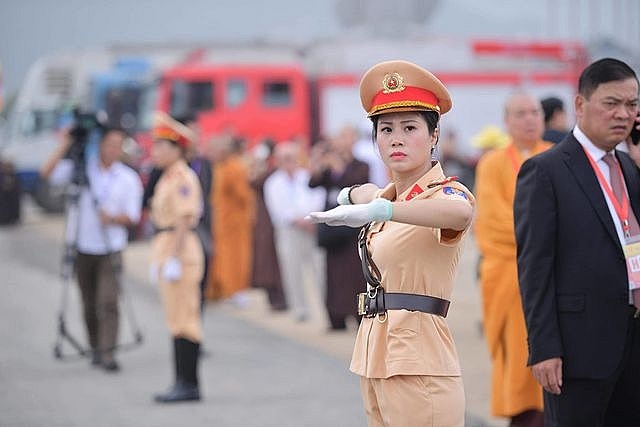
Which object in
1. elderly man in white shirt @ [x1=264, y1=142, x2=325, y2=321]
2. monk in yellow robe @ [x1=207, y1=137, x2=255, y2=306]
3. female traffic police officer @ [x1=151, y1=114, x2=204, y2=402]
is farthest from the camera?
monk in yellow robe @ [x1=207, y1=137, x2=255, y2=306]

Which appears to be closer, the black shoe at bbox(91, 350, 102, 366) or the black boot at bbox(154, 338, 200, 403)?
the black boot at bbox(154, 338, 200, 403)

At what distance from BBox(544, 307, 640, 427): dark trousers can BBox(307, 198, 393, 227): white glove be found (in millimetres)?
1404

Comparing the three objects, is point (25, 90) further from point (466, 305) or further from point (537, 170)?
point (537, 170)

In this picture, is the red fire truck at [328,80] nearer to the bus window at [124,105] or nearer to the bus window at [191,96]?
the bus window at [191,96]

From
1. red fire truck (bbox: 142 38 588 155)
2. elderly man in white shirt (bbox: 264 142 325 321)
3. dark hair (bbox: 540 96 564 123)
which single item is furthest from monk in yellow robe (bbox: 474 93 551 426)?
red fire truck (bbox: 142 38 588 155)

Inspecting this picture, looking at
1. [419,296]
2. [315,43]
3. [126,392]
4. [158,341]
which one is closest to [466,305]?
[158,341]

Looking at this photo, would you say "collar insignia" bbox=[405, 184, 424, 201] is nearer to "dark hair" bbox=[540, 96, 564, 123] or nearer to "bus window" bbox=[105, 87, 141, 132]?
"dark hair" bbox=[540, 96, 564, 123]

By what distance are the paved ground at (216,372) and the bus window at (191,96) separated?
11864 millimetres

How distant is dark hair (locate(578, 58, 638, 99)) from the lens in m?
4.98

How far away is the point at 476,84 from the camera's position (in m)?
29.5

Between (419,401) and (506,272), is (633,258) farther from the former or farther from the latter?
(506,272)

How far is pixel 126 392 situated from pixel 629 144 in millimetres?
4818

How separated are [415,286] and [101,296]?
20.3 ft

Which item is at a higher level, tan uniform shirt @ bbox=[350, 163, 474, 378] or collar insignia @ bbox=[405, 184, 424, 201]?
collar insignia @ bbox=[405, 184, 424, 201]
